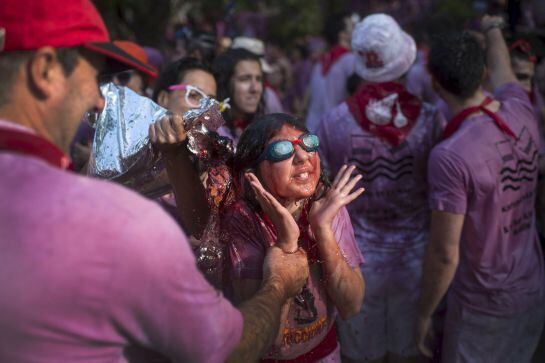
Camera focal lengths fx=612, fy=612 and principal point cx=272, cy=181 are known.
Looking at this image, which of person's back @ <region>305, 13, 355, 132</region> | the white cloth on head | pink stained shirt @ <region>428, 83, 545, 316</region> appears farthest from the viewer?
person's back @ <region>305, 13, 355, 132</region>

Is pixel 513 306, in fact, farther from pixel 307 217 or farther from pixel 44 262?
pixel 44 262

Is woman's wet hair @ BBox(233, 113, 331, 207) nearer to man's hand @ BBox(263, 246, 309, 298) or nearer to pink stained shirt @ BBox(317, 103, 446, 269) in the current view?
man's hand @ BBox(263, 246, 309, 298)

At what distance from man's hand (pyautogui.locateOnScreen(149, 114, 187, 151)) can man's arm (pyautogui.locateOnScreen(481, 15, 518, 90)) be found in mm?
2096

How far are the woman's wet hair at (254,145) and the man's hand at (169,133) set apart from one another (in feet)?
0.84

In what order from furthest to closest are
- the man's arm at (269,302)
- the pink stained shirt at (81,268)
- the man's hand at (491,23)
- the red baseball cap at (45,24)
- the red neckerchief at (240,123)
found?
the red neckerchief at (240,123) → the man's hand at (491,23) → the man's arm at (269,302) → the red baseball cap at (45,24) → the pink stained shirt at (81,268)

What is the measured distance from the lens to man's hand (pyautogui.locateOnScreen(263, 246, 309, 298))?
1.98m

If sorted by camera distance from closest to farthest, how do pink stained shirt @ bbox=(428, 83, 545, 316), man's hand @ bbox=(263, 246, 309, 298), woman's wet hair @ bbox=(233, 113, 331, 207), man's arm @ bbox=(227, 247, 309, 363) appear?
man's arm @ bbox=(227, 247, 309, 363) → man's hand @ bbox=(263, 246, 309, 298) → woman's wet hair @ bbox=(233, 113, 331, 207) → pink stained shirt @ bbox=(428, 83, 545, 316)

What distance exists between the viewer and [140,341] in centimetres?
138

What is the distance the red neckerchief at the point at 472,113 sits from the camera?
312 centimetres

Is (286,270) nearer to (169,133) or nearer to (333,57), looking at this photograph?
(169,133)

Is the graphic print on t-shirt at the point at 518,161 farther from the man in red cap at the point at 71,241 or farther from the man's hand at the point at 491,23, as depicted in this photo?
the man in red cap at the point at 71,241

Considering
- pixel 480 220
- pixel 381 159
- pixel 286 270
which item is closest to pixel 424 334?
pixel 480 220

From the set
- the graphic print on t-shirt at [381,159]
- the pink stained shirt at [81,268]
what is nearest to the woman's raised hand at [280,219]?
the pink stained shirt at [81,268]

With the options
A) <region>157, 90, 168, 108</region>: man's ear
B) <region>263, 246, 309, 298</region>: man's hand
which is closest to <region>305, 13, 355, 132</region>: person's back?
<region>157, 90, 168, 108</region>: man's ear
